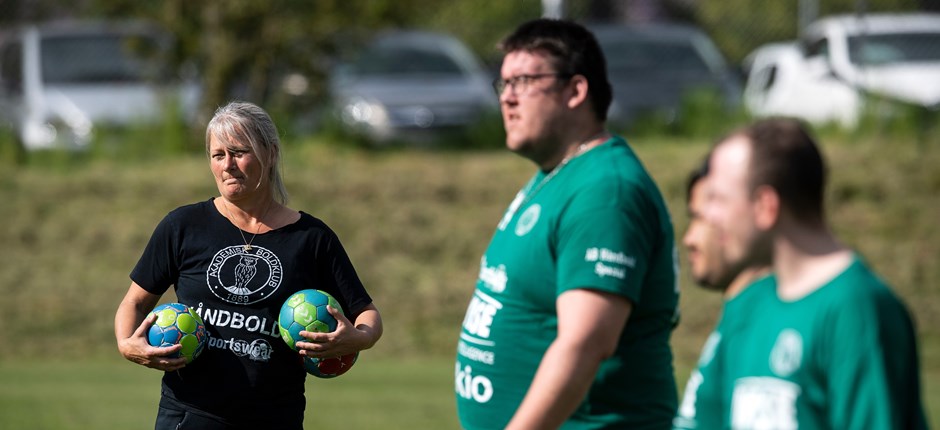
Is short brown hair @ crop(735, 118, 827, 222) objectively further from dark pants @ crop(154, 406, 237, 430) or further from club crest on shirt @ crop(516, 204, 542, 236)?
dark pants @ crop(154, 406, 237, 430)

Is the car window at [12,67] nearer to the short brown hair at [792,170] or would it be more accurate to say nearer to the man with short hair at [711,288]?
the man with short hair at [711,288]

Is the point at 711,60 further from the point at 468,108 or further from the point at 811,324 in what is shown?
the point at 811,324

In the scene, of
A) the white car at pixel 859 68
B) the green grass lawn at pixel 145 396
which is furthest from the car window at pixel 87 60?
the white car at pixel 859 68

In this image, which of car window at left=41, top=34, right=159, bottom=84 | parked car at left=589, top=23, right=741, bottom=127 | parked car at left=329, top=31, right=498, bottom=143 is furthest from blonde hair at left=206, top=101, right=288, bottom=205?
car window at left=41, top=34, right=159, bottom=84

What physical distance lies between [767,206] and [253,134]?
7.12ft

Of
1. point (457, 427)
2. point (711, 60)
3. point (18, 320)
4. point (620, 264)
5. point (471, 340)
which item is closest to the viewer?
point (620, 264)

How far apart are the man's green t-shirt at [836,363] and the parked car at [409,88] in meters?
13.6

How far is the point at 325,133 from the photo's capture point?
16.4 meters

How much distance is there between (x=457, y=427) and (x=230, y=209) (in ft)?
17.1

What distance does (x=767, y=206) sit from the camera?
288 cm

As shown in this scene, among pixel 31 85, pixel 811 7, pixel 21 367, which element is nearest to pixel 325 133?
pixel 31 85

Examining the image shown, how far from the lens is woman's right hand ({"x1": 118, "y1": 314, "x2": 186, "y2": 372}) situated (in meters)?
4.38

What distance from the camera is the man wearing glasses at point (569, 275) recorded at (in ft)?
12.0

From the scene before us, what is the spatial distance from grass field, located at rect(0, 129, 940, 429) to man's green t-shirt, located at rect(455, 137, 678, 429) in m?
8.38
